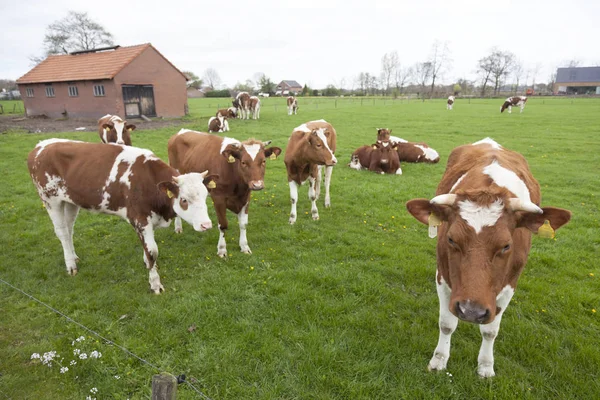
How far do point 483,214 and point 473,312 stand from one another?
70 centimetres

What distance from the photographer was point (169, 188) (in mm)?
4566

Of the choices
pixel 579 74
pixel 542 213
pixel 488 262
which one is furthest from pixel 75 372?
pixel 579 74

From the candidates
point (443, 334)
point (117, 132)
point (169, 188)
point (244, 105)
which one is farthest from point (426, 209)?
point (244, 105)

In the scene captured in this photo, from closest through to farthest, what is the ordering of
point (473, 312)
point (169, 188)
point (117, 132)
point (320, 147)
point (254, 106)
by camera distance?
point (473, 312), point (169, 188), point (320, 147), point (117, 132), point (254, 106)

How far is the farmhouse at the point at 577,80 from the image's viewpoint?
312 feet

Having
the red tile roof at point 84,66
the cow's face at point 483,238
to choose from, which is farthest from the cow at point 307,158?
the red tile roof at point 84,66

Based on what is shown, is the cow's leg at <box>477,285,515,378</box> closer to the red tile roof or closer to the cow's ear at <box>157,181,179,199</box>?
the cow's ear at <box>157,181,179,199</box>

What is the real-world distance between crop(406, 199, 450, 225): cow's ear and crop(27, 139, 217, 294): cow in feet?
9.01

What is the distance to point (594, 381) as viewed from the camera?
319 cm

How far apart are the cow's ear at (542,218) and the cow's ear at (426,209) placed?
51cm

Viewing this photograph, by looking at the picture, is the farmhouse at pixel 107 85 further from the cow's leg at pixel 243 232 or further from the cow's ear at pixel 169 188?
the cow's ear at pixel 169 188

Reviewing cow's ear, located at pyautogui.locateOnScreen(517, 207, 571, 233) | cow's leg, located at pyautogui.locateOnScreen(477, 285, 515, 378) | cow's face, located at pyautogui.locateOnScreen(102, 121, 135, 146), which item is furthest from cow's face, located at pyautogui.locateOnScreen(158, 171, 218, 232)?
cow's face, located at pyautogui.locateOnScreen(102, 121, 135, 146)

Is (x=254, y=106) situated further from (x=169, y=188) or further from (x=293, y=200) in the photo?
(x=169, y=188)

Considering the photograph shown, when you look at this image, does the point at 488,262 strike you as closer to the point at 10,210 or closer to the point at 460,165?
the point at 460,165
